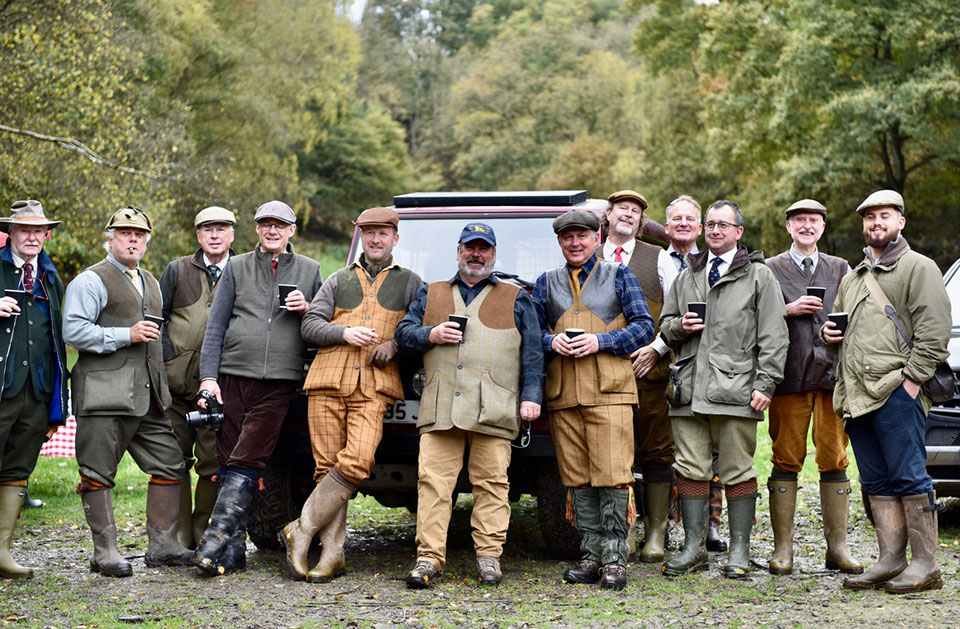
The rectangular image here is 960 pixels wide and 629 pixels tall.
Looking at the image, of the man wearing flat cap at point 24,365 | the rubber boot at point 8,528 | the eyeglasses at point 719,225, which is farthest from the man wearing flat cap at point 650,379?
the rubber boot at point 8,528

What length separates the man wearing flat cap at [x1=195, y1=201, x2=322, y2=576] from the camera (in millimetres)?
6316

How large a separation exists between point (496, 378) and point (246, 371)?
154cm

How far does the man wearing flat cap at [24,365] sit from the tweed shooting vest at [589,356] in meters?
3.08

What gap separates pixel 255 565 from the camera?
6.73 meters

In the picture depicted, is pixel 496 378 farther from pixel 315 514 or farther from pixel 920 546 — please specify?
pixel 920 546

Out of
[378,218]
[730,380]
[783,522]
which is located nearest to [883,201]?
[730,380]

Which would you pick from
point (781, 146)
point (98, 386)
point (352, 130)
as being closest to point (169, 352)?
point (98, 386)

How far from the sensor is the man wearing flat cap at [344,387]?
6.21 m

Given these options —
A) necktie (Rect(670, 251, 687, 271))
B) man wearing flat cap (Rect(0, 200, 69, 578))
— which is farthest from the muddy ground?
necktie (Rect(670, 251, 687, 271))

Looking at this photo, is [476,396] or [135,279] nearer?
[476,396]

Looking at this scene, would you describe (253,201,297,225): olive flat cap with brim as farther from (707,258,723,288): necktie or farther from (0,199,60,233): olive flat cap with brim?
(707,258,723,288): necktie

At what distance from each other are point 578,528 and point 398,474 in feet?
3.86

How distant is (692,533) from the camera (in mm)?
6508

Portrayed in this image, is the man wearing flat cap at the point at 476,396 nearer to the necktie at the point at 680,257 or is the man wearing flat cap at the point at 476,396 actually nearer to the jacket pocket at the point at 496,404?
the jacket pocket at the point at 496,404
